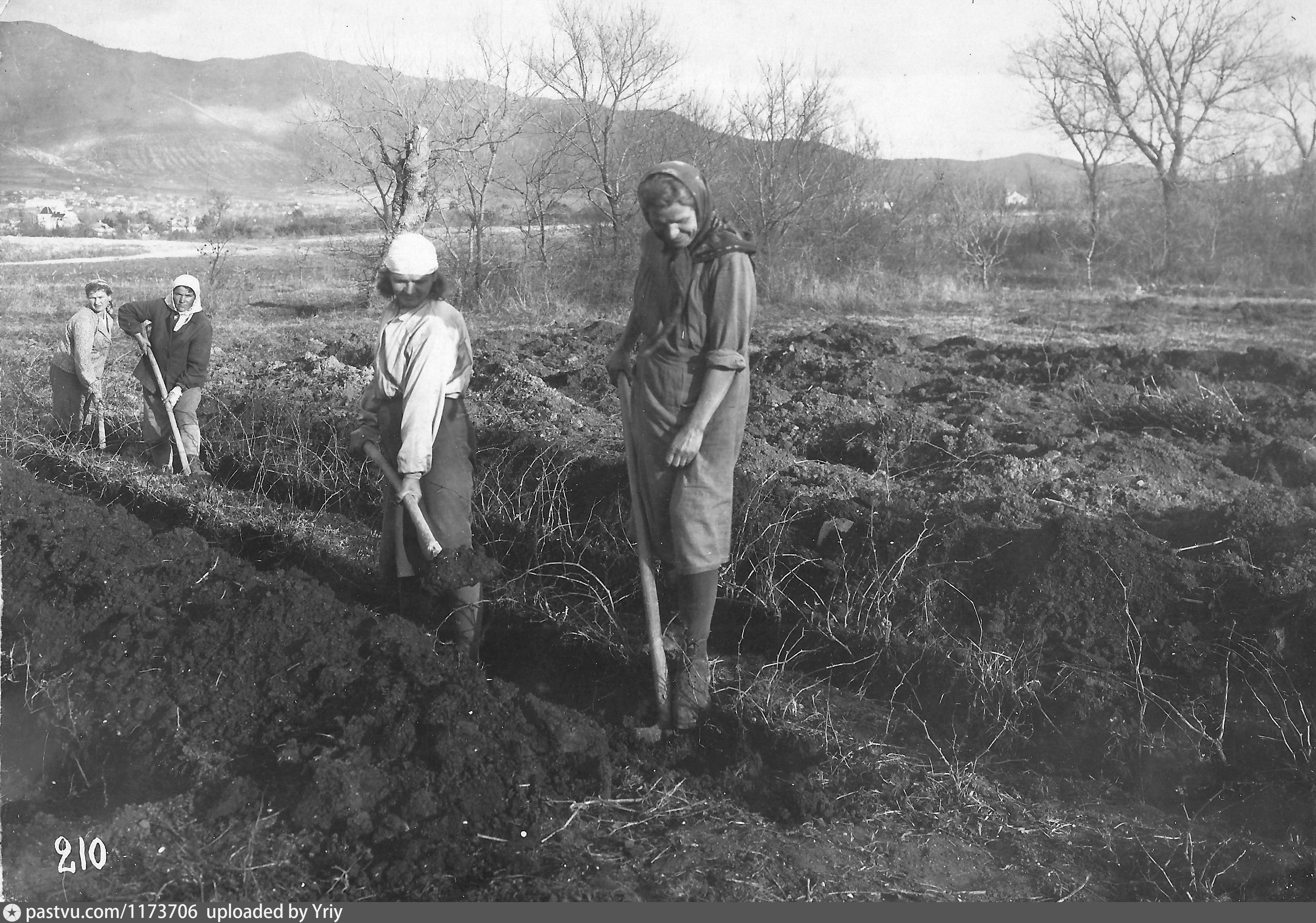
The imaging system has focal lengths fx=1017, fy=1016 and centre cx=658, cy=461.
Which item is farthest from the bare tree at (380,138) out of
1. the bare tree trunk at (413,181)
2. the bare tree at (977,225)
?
the bare tree at (977,225)

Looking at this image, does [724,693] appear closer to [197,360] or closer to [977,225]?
[197,360]

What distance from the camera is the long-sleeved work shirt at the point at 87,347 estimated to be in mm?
7078

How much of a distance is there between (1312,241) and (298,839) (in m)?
22.9

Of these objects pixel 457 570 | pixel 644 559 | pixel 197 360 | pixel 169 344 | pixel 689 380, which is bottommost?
pixel 457 570

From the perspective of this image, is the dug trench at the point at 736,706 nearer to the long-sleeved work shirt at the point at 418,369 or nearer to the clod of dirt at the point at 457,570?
the clod of dirt at the point at 457,570

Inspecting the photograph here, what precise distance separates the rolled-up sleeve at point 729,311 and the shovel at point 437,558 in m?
1.22

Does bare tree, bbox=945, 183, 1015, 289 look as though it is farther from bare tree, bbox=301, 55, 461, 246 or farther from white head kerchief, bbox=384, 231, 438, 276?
white head kerchief, bbox=384, 231, 438, 276

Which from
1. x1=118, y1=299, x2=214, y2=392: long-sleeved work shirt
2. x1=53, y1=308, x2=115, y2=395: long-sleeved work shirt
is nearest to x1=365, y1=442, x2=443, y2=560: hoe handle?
x1=118, y1=299, x2=214, y2=392: long-sleeved work shirt

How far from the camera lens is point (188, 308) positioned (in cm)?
679

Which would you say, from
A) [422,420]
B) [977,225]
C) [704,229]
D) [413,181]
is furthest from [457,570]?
[977,225]

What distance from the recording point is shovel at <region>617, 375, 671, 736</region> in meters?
3.26

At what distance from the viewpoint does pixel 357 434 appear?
12.4ft

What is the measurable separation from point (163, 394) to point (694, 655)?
4755 millimetres

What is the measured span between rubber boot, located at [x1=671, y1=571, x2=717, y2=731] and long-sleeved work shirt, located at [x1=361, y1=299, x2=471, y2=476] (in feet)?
3.47
